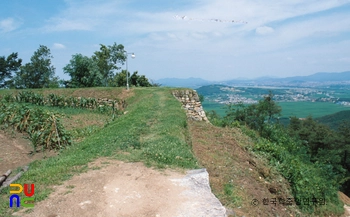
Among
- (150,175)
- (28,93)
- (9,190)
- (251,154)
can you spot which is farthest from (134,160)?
(28,93)

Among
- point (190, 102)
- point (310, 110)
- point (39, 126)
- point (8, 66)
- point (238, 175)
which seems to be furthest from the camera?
point (310, 110)

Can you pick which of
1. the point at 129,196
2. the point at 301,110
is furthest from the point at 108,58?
the point at 301,110

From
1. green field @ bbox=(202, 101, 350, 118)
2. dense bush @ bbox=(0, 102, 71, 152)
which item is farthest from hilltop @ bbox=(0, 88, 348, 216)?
green field @ bbox=(202, 101, 350, 118)

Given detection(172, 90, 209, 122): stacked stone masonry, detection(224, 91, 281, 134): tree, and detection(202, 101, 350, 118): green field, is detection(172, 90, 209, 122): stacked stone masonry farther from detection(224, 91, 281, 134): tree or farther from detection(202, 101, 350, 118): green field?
detection(202, 101, 350, 118): green field

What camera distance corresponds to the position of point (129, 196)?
511cm

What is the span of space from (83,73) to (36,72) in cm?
803

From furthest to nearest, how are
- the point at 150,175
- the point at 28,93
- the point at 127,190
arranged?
1. the point at 28,93
2. the point at 150,175
3. the point at 127,190

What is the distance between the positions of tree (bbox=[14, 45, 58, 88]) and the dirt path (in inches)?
1093

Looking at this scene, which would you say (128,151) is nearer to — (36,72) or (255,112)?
(255,112)

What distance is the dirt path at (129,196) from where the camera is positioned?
180 inches

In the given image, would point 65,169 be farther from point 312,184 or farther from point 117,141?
point 312,184

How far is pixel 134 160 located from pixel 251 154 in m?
5.36

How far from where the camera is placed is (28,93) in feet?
73.2

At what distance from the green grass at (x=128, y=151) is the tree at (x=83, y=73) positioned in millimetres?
16310
